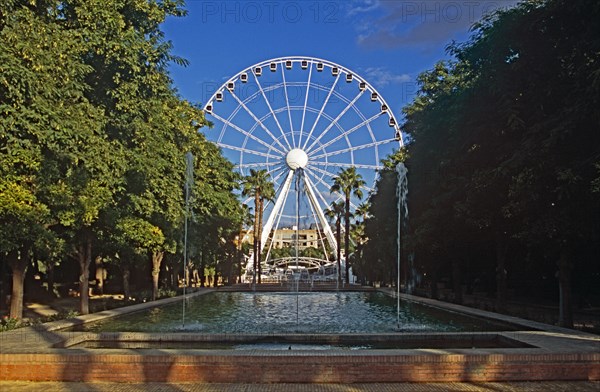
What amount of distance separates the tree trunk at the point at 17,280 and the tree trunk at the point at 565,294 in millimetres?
17003

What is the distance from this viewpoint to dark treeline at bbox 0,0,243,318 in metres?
16.8

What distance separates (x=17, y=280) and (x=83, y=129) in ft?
18.8

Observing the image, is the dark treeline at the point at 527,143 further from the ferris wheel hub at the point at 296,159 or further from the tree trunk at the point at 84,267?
the ferris wheel hub at the point at 296,159

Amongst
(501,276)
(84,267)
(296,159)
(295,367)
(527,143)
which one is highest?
(296,159)

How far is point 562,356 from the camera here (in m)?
10.8

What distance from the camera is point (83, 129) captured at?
18297mm

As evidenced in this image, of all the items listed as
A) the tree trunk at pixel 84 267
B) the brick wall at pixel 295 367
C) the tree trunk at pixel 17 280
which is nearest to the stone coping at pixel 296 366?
the brick wall at pixel 295 367

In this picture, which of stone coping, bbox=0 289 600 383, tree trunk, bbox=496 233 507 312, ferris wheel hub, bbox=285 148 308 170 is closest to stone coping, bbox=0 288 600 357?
stone coping, bbox=0 289 600 383

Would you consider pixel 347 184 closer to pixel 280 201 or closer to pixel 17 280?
pixel 280 201

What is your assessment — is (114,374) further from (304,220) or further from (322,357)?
(304,220)

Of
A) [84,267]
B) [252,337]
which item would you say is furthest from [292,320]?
[84,267]

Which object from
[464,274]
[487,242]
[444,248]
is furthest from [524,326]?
[464,274]

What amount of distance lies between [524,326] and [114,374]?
12.0 m

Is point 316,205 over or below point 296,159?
below
